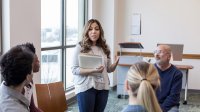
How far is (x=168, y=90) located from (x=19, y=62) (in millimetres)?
1798

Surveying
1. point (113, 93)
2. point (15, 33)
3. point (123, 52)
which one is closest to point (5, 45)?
point (15, 33)

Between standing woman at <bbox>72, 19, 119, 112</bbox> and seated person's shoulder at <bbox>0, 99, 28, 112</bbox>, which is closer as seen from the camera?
seated person's shoulder at <bbox>0, 99, 28, 112</bbox>

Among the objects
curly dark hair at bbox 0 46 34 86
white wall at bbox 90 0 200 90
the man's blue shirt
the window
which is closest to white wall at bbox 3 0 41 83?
the window

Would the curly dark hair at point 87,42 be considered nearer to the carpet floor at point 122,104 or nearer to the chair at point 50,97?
the chair at point 50,97

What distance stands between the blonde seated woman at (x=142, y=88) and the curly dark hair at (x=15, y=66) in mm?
584

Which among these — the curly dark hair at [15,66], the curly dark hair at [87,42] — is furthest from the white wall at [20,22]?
the curly dark hair at [15,66]

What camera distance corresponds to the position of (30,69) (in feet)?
5.65

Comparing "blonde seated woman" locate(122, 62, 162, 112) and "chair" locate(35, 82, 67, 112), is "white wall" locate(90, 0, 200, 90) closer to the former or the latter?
"chair" locate(35, 82, 67, 112)

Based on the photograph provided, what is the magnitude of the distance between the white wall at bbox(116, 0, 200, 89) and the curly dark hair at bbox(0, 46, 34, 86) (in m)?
5.96

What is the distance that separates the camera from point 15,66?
1.67 m

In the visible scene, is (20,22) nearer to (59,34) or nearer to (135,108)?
(59,34)

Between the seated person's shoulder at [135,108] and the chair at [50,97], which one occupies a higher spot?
the seated person's shoulder at [135,108]

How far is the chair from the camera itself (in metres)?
2.86

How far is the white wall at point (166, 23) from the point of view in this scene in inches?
283
